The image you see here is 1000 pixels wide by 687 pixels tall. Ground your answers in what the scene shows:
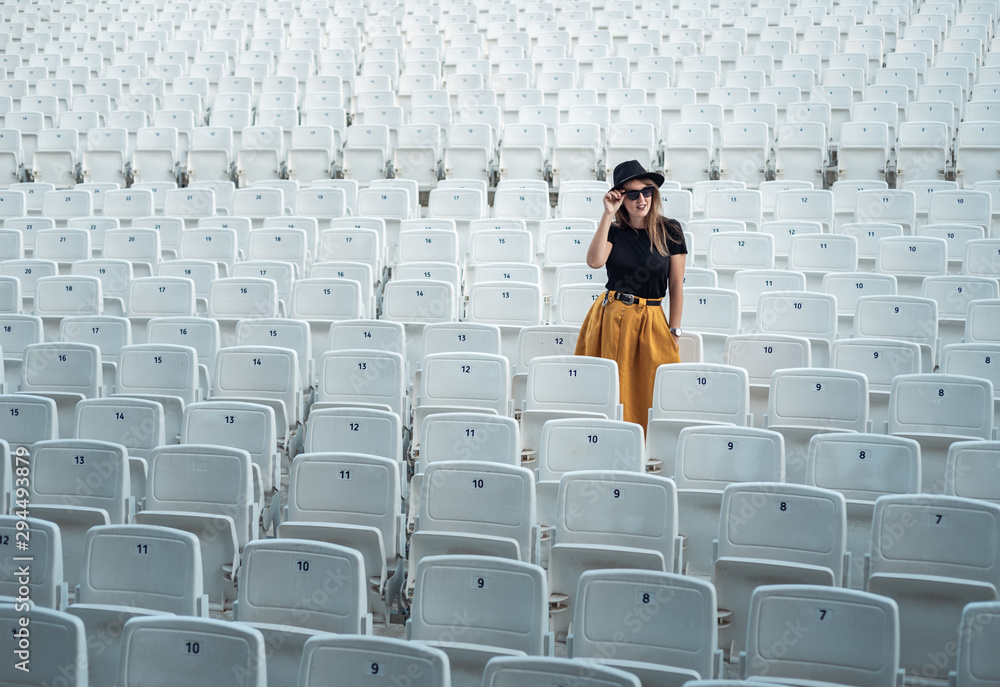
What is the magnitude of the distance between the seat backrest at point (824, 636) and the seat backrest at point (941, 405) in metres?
1.87

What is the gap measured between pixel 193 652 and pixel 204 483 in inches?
54.6

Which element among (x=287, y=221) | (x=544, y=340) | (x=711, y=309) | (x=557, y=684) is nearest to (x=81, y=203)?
(x=287, y=221)

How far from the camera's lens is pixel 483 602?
3.18 m

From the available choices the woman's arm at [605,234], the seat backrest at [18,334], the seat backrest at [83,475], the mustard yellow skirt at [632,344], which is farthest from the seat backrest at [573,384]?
the seat backrest at [18,334]

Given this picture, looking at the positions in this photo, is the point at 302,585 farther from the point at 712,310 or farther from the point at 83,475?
the point at 712,310

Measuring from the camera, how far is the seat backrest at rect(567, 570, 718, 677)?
119 inches

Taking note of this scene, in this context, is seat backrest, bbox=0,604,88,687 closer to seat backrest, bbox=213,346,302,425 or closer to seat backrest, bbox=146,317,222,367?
seat backrest, bbox=213,346,302,425

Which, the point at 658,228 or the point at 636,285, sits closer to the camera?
the point at 658,228

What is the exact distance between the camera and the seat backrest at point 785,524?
3.59 metres

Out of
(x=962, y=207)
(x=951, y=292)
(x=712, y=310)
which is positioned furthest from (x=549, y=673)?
(x=962, y=207)

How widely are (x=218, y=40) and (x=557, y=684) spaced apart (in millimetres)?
11717

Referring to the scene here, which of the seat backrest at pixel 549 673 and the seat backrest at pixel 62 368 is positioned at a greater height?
the seat backrest at pixel 62 368

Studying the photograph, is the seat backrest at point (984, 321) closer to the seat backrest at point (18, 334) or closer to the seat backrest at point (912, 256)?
the seat backrest at point (912, 256)

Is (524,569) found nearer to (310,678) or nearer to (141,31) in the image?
(310,678)
